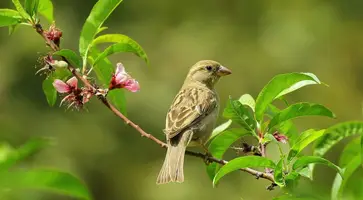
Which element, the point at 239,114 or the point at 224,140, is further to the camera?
the point at 224,140

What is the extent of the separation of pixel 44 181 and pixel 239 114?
4.14 ft

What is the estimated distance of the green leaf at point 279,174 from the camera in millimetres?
2340

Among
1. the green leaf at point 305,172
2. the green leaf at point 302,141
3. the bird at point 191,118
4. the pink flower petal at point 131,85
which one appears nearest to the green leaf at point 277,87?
the green leaf at point 302,141

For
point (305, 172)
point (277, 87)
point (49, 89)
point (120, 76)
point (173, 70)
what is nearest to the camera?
point (305, 172)

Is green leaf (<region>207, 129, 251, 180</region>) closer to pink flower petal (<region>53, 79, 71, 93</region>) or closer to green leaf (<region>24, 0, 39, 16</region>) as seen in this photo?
pink flower petal (<region>53, 79, 71, 93</region>)

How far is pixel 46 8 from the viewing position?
2.99 metres

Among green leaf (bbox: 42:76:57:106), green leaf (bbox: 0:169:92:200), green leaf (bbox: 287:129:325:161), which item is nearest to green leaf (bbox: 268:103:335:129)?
green leaf (bbox: 287:129:325:161)

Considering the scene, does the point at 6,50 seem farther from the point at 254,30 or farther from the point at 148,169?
the point at 254,30

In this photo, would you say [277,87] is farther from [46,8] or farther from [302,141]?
[46,8]

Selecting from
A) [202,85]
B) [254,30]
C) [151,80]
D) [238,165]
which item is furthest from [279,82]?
[254,30]

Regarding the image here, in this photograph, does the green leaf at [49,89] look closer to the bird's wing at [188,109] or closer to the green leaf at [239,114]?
the green leaf at [239,114]

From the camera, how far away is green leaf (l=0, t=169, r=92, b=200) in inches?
55.2

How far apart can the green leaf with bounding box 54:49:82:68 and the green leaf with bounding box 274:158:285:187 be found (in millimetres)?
743

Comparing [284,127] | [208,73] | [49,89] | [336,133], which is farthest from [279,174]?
[208,73]
